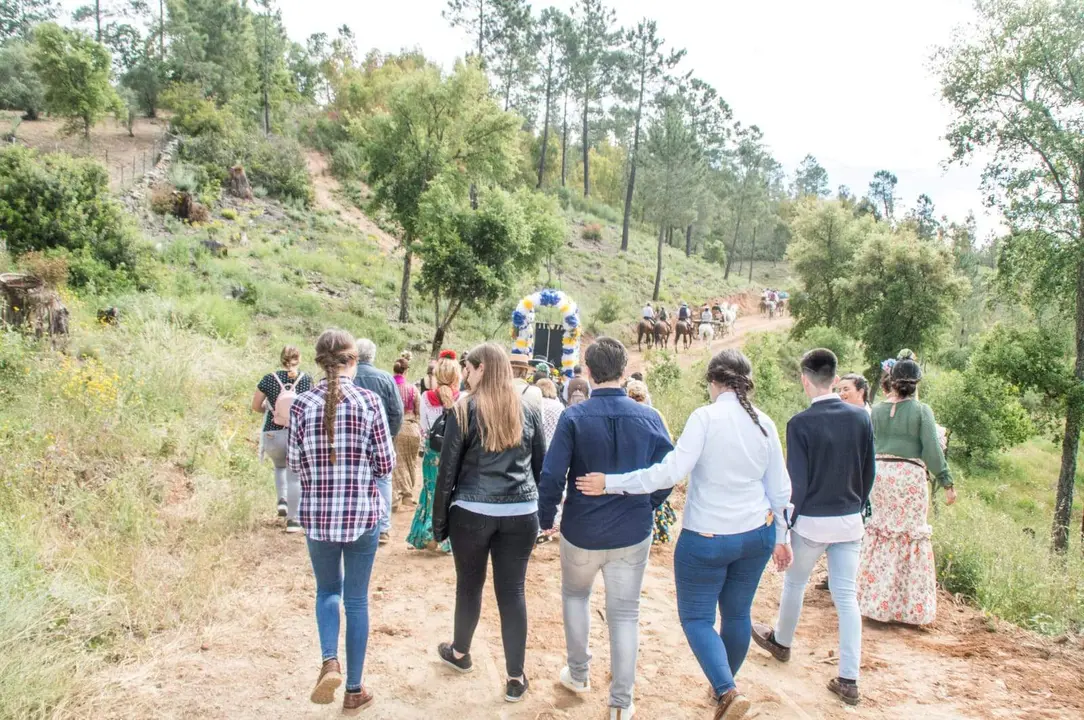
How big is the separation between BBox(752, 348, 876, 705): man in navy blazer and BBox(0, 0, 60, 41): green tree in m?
76.9

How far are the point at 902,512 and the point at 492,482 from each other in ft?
10.6

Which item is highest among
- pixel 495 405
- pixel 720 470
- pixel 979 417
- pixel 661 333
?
pixel 495 405

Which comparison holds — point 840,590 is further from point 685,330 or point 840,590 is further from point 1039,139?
point 685,330

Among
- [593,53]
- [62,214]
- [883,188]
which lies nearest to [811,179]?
[883,188]

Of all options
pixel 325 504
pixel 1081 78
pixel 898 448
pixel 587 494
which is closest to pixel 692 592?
pixel 587 494

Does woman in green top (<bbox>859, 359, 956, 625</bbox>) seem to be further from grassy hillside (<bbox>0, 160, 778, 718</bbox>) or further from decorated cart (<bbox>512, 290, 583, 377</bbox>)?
decorated cart (<bbox>512, 290, 583, 377</bbox>)

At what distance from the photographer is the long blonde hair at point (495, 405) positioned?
3.48m

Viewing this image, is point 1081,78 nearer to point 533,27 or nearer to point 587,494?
point 587,494

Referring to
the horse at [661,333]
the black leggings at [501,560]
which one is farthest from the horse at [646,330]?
the black leggings at [501,560]

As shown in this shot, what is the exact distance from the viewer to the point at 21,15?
62031mm

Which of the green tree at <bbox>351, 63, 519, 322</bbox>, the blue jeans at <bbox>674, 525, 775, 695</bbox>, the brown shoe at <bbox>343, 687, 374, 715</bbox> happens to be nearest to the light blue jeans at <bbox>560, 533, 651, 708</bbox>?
the blue jeans at <bbox>674, 525, 775, 695</bbox>

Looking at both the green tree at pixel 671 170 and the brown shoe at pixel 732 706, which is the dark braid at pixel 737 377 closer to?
the brown shoe at pixel 732 706

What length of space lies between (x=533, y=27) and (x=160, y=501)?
45.0 metres

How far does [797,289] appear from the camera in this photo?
1181 inches
